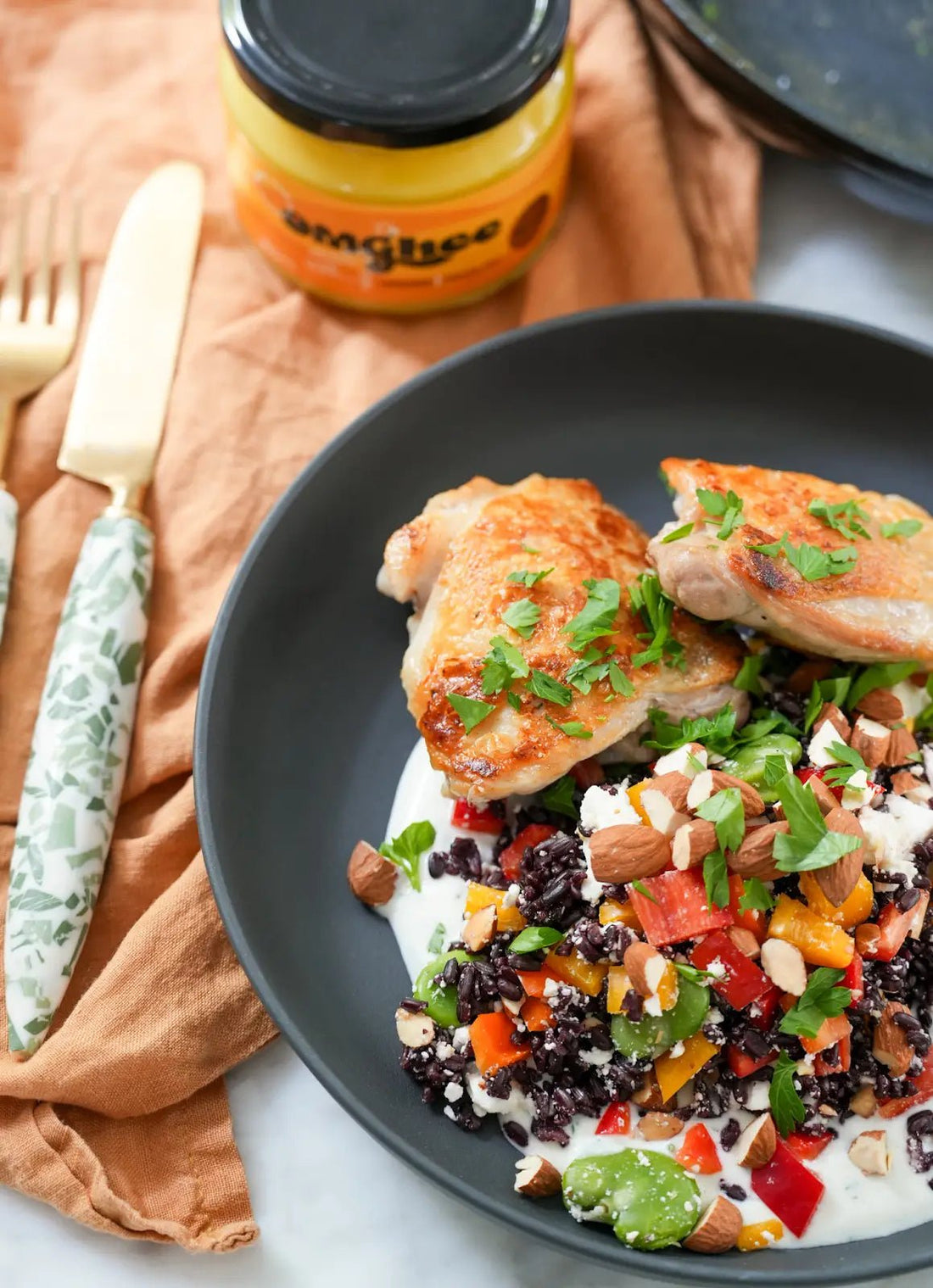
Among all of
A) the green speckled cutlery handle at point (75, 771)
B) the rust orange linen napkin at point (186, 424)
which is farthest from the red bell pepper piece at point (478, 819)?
the green speckled cutlery handle at point (75, 771)

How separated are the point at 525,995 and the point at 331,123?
85.1 inches

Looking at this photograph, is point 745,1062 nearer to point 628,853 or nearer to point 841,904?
point 841,904

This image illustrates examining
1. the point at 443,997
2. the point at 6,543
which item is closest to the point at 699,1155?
the point at 443,997

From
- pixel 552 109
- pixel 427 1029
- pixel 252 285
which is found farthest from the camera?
pixel 252 285

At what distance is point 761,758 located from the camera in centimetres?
303

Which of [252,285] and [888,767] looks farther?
[252,285]

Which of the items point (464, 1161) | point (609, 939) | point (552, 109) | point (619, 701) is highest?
point (552, 109)

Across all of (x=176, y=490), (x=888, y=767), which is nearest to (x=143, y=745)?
(x=176, y=490)

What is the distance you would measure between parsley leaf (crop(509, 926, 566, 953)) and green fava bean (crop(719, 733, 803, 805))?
1.76ft

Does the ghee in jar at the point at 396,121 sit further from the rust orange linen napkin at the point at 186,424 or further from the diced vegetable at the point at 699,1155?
the diced vegetable at the point at 699,1155

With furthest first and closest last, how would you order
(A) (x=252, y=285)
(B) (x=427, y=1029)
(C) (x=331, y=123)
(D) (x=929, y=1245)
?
1. (A) (x=252, y=285)
2. (C) (x=331, y=123)
3. (B) (x=427, y=1029)
4. (D) (x=929, y=1245)

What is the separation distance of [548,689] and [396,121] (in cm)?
149

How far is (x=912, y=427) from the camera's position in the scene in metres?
3.79

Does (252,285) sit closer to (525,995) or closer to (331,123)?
(331,123)
